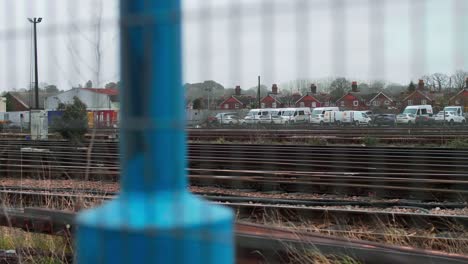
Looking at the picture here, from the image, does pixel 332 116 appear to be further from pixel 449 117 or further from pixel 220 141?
pixel 220 141

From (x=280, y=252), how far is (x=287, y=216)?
12.7ft

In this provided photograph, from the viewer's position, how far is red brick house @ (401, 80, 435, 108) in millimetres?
2336

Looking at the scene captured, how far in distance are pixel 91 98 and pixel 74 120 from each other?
0.38m

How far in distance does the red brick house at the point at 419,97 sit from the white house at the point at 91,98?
5.38ft

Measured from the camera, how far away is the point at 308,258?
12.2 ft

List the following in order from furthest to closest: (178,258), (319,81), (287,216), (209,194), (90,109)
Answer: (209,194), (287,216), (90,109), (319,81), (178,258)

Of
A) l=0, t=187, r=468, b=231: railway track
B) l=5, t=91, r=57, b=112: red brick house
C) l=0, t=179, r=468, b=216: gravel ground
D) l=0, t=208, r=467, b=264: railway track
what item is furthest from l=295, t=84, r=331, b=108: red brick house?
l=0, t=179, r=468, b=216: gravel ground

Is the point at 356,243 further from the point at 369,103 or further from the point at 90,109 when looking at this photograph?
the point at 90,109

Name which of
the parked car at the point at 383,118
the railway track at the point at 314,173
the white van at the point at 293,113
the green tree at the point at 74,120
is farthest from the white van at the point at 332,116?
the railway track at the point at 314,173

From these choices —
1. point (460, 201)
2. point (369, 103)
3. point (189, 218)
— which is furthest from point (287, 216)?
point (189, 218)

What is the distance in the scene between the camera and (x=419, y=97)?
252cm

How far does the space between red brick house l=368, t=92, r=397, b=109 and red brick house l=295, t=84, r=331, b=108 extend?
24 cm

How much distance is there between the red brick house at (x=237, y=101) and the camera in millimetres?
2547

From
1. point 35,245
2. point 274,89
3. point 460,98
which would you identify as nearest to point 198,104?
point 274,89
